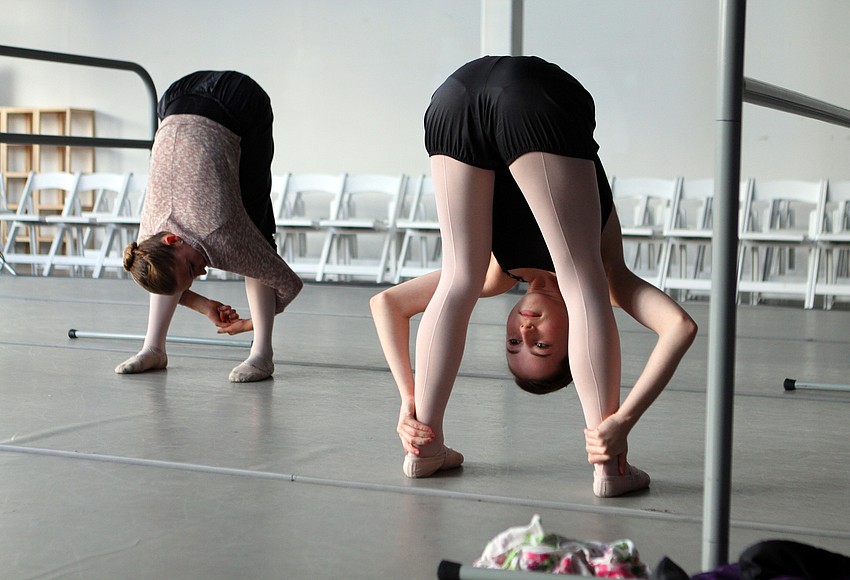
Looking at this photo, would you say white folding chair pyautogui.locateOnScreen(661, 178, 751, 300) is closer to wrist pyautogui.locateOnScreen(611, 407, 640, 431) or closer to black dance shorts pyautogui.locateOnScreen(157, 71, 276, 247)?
black dance shorts pyautogui.locateOnScreen(157, 71, 276, 247)

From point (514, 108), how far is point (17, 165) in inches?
431

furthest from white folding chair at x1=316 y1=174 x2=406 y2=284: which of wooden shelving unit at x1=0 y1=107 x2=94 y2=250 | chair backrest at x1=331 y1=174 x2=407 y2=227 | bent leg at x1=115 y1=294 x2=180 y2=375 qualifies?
bent leg at x1=115 y1=294 x2=180 y2=375

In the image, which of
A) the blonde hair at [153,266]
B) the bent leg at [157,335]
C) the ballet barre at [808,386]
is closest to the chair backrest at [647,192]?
the ballet barre at [808,386]

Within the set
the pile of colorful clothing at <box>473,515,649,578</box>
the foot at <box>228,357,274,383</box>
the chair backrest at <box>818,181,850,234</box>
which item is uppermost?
the chair backrest at <box>818,181,850,234</box>

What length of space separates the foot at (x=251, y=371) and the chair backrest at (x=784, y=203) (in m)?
4.66

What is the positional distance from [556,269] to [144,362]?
1.87 meters

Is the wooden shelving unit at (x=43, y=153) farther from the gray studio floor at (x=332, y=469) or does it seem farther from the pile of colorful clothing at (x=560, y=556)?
the pile of colorful clothing at (x=560, y=556)

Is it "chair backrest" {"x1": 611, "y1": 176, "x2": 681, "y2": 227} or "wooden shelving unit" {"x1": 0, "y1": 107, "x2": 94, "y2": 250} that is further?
"wooden shelving unit" {"x1": 0, "y1": 107, "x2": 94, "y2": 250}

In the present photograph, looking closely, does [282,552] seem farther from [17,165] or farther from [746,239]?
[17,165]

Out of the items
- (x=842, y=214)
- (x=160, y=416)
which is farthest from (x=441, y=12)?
(x=160, y=416)

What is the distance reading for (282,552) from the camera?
1611 mm

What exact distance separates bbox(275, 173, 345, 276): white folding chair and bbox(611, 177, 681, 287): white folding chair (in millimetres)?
2230

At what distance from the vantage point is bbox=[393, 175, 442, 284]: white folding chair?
7.63m

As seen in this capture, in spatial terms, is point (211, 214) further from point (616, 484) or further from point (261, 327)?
point (616, 484)
